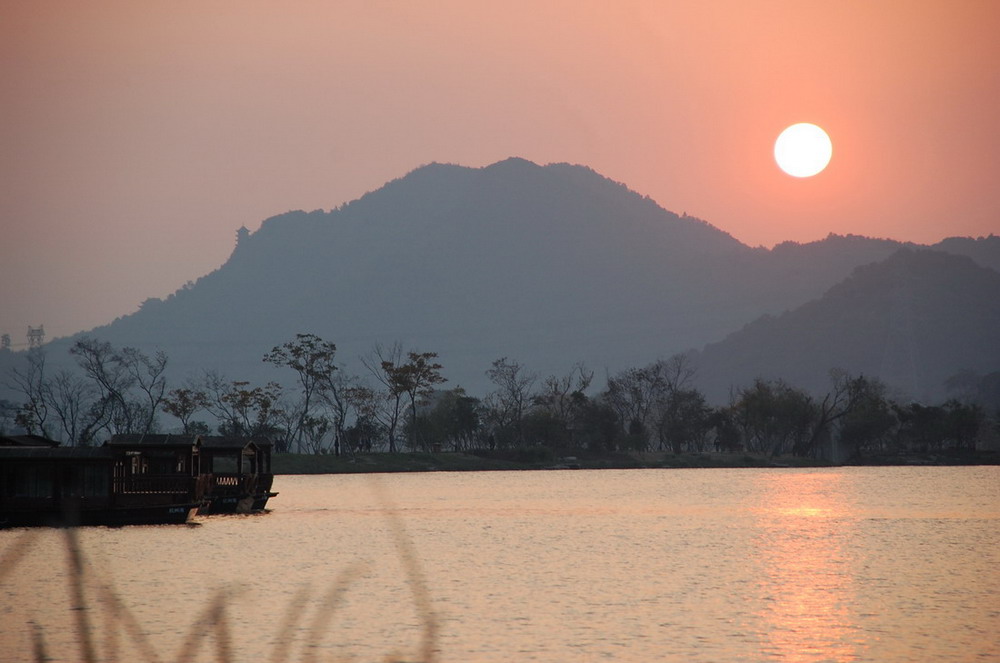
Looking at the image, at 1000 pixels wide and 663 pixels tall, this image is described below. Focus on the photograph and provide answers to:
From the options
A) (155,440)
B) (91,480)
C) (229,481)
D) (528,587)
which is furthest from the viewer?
(229,481)

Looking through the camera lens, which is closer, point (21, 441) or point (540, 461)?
point (21, 441)

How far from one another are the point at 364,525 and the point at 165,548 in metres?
14.6

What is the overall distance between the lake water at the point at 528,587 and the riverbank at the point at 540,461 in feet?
224

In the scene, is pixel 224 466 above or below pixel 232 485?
above

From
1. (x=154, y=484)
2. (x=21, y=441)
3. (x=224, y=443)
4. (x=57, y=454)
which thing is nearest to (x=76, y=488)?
(x=57, y=454)

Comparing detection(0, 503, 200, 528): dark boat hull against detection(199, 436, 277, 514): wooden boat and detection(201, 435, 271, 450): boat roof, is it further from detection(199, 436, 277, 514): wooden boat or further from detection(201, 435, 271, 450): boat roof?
detection(201, 435, 271, 450): boat roof

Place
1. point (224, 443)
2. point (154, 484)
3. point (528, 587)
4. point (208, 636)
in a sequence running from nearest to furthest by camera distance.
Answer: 1. point (208, 636)
2. point (528, 587)
3. point (154, 484)
4. point (224, 443)

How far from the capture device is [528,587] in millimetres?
33812

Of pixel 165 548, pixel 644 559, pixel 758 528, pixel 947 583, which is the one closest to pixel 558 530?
pixel 758 528

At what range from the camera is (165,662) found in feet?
71.8

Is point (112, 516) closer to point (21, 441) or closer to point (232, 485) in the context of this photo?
point (21, 441)

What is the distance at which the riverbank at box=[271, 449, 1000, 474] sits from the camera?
5468 inches

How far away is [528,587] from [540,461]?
407 feet

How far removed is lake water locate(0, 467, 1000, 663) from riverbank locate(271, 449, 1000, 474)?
6830cm
